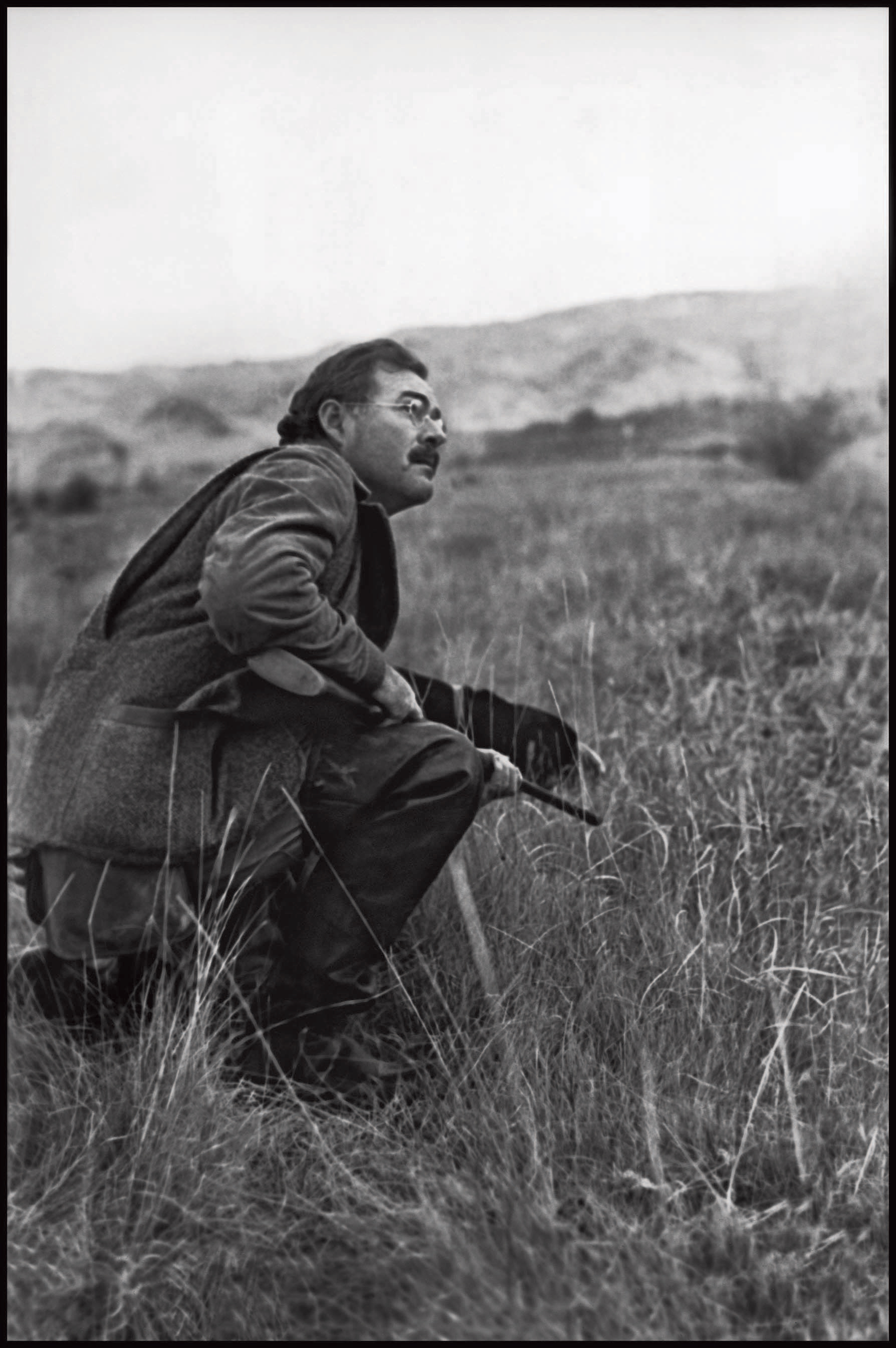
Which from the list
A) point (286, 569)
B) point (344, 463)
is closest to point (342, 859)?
point (286, 569)

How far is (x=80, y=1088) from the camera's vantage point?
2881mm

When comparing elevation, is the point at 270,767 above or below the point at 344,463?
below

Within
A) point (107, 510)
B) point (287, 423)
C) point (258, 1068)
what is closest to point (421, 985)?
point (258, 1068)

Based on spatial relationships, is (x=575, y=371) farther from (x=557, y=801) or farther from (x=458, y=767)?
(x=458, y=767)

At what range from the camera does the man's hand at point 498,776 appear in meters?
3.05

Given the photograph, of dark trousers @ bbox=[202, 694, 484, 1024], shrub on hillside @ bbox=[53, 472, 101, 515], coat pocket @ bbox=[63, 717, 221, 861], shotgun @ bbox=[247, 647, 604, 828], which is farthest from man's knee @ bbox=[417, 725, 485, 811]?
shrub on hillside @ bbox=[53, 472, 101, 515]

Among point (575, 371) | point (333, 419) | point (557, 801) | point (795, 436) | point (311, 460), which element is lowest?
point (557, 801)

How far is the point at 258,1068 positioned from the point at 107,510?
193 inches

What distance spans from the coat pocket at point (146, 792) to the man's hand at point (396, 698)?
359 mm

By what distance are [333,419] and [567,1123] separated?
5.33ft

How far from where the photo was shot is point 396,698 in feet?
9.66

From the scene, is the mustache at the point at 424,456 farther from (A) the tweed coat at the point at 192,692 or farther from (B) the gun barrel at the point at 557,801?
(B) the gun barrel at the point at 557,801

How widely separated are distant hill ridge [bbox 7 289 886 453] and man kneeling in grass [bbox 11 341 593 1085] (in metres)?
2.32

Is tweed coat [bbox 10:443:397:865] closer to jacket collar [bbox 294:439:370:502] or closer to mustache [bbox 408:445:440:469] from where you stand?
jacket collar [bbox 294:439:370:502]
